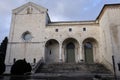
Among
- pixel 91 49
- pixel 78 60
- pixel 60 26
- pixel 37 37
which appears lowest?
pixel 78 60

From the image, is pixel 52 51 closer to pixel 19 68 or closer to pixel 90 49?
pixel 90 49

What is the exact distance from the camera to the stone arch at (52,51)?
24.2 m

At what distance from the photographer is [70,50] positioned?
2452cm

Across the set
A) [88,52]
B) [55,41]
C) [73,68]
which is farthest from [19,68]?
[88,52]

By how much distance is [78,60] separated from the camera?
23297 millimetres

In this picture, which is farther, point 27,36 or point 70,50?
point 27,36

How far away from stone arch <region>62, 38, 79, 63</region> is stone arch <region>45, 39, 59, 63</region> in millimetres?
1236

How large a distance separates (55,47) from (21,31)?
652 centimetres

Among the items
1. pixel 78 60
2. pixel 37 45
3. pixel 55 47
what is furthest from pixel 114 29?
pixel 37 45

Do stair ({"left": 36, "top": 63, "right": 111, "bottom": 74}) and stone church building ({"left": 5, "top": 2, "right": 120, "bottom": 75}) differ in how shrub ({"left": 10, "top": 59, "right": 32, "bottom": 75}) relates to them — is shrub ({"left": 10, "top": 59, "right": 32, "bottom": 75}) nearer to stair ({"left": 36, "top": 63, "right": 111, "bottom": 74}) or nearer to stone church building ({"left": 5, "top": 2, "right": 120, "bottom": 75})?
stair ({"left": 36, "top": 63, "right": 111, "bottom": 74})

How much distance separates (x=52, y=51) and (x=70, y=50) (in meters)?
3.05

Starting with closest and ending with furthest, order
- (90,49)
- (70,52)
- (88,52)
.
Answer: (88,52) → (90,49) → (70,52)

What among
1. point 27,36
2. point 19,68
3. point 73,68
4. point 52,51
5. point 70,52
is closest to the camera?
point 19,68

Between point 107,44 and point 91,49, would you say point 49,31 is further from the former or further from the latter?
point 107,44
